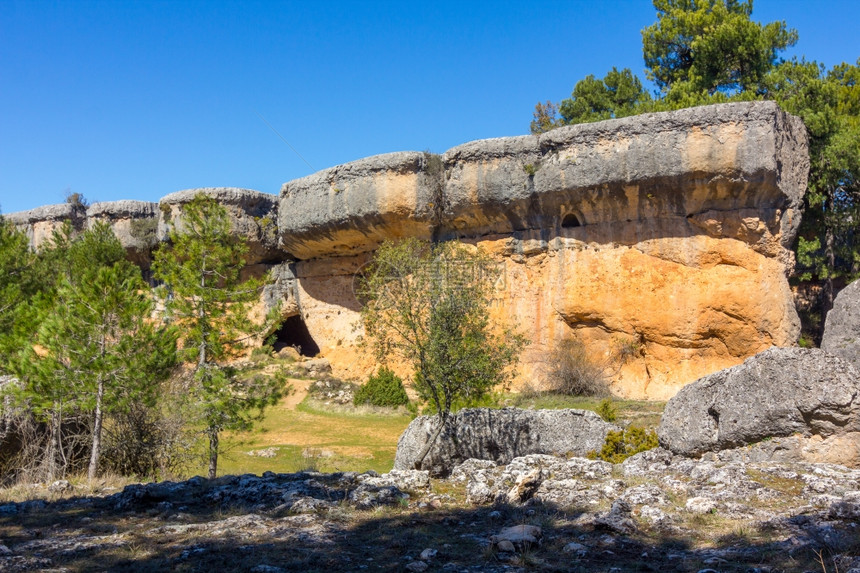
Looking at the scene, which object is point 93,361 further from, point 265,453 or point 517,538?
point 517,538

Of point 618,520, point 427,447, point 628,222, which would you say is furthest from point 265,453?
point 618,520

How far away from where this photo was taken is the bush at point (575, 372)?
56.9ft

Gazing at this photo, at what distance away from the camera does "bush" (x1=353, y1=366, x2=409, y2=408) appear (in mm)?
19531

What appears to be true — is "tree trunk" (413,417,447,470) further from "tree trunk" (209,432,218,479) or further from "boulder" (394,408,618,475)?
"tree trunk" (209,432,218,479)

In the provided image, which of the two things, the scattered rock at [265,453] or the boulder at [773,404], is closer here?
the boulder at [773,404]

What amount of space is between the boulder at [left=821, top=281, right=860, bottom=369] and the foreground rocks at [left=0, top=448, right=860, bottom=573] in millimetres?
2897

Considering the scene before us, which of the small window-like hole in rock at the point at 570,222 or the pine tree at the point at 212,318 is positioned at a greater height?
the small window-like hole in rock at the point at 570,222

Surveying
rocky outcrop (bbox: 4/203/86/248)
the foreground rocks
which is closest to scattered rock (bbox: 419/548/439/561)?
the foreground rocks

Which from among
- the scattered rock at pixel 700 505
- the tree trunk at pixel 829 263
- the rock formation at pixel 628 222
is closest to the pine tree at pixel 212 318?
the rock formation at pixel 628 222

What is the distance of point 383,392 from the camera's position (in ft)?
64.4

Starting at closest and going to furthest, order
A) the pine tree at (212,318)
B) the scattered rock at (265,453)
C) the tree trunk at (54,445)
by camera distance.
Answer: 1. the tree trunk at (54,445)
2. the pine tree at (212,318)
3. the scattered rock at (265,453)

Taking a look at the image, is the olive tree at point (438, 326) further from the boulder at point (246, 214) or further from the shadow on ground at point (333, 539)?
the boulder at point (246, 214)

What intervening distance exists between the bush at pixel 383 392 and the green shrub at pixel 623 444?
367 inches

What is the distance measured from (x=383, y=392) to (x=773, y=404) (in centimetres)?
1270
